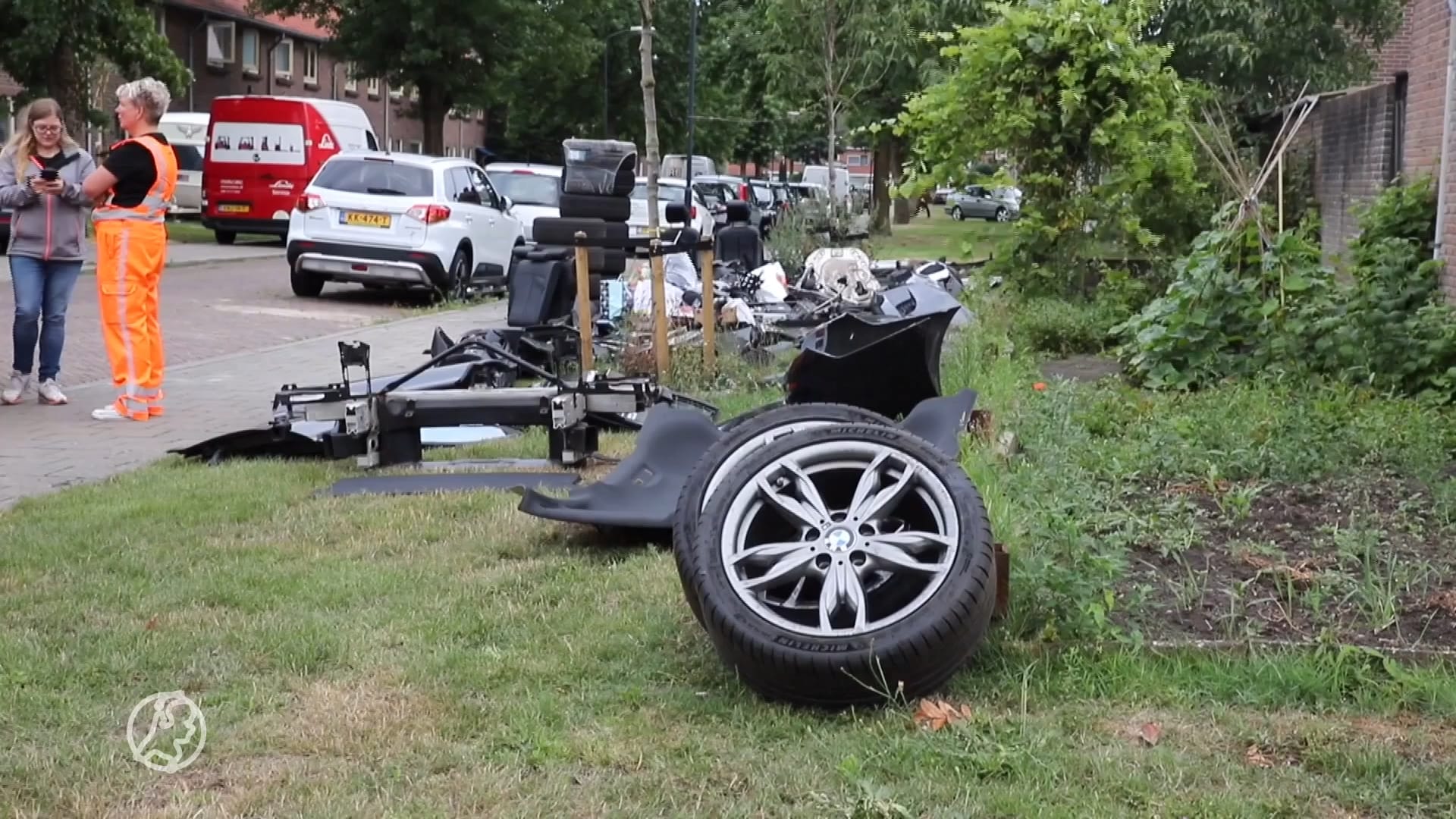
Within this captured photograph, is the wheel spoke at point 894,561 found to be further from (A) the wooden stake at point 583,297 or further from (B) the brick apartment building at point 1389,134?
(B) the brick apartment building at point 1389,134

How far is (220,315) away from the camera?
17297 mm

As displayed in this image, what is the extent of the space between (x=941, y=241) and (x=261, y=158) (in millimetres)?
13870

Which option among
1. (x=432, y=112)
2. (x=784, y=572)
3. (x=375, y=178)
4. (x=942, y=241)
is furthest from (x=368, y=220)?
(x=432, y=112)

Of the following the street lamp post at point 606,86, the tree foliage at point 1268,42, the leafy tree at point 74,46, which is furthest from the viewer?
the street lamp post at point 606,86

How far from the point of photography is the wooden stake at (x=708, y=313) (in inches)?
416

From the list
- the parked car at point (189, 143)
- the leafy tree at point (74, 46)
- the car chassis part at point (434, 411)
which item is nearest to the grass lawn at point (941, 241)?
the car chassis part at point (434, 411)

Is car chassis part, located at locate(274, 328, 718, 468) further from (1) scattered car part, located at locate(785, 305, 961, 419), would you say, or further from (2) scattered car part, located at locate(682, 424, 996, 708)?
(2) scattered car part, located at locate(682, 424, 996, 708)

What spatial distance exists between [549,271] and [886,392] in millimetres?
4729

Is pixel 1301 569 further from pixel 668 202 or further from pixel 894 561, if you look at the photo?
pixel 668 202

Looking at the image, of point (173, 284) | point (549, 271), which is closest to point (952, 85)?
point (549, 271)

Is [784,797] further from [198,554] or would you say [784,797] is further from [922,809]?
[198,554]

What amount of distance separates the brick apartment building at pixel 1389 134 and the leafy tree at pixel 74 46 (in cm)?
2059

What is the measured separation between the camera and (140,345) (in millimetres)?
9430

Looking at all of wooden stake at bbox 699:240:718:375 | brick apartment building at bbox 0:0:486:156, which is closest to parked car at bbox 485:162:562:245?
wooden stake at bbox 699:240:718:375
